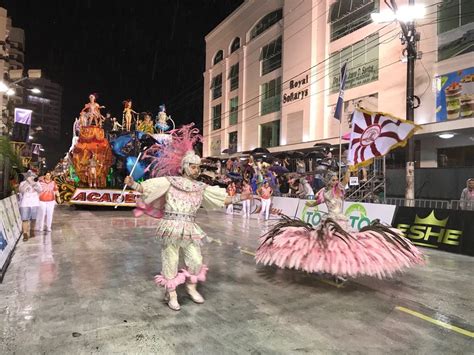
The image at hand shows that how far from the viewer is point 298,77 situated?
1031 inches

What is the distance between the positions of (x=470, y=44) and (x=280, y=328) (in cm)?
1653

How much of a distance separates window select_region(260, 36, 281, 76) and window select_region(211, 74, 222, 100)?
9.28 metres

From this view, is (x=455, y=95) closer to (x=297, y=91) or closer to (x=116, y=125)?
(x=297, y=91)

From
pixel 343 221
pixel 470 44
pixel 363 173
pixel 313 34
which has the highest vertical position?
pixel 313 34

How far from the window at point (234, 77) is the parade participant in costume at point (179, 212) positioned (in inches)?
1302

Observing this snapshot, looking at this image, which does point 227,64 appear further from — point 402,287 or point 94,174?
point 402,287

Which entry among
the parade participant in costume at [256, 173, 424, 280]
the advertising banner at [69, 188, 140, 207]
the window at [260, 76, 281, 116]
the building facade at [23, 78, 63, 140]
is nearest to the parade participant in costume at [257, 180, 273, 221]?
the advertising banner at [69, 188, 140, 207]

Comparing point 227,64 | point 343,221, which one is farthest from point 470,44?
point 227,64

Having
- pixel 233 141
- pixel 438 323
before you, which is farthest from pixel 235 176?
pixel 233 141

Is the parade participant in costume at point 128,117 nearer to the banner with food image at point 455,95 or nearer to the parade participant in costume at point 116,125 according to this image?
the parade participant in costume at point 116,125

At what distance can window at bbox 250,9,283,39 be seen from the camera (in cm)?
3020

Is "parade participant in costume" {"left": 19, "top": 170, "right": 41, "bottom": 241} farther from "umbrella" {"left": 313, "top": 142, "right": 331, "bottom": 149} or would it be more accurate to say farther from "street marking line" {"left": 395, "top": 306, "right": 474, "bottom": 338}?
"umbrella" {"left": 313, "top": 142, "right": 331, "bottom": 149}

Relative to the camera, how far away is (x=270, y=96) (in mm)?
30609

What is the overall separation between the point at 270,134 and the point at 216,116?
1198 cm
